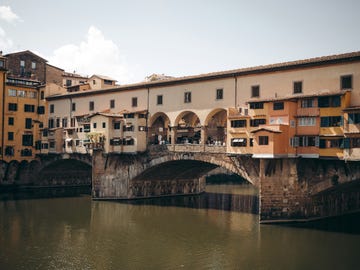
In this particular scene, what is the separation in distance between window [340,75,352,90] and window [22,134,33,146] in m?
59.8

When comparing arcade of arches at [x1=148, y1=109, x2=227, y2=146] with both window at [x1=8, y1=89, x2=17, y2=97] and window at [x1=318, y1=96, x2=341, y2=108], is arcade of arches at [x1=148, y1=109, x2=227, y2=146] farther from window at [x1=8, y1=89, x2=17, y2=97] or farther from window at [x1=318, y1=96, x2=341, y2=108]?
window at [x1=8, y1=89, x2=17, y2=97]

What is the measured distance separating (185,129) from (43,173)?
1386 inches

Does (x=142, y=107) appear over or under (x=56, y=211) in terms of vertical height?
over

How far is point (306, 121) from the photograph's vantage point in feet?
149

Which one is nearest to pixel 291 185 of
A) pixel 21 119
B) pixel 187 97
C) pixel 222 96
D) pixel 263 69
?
pixel 263 69

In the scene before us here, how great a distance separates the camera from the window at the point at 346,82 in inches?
1726

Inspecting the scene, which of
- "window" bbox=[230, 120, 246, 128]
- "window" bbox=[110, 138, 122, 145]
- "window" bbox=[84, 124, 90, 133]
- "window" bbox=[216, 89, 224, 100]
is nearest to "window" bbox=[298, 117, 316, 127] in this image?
"window" bbox=[230, 120, 246, 128]

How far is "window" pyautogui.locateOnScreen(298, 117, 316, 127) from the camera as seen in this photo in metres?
45.0

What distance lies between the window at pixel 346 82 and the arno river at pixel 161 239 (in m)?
14.8

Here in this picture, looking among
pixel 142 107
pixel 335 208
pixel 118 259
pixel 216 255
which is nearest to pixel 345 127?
pixel 335 208

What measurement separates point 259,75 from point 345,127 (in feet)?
40.0

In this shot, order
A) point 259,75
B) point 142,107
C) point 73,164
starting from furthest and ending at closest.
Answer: point 73,164
point 142,107
point 259,75

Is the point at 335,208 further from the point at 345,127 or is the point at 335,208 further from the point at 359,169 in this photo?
the point at 345,127

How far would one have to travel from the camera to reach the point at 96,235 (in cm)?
4447
